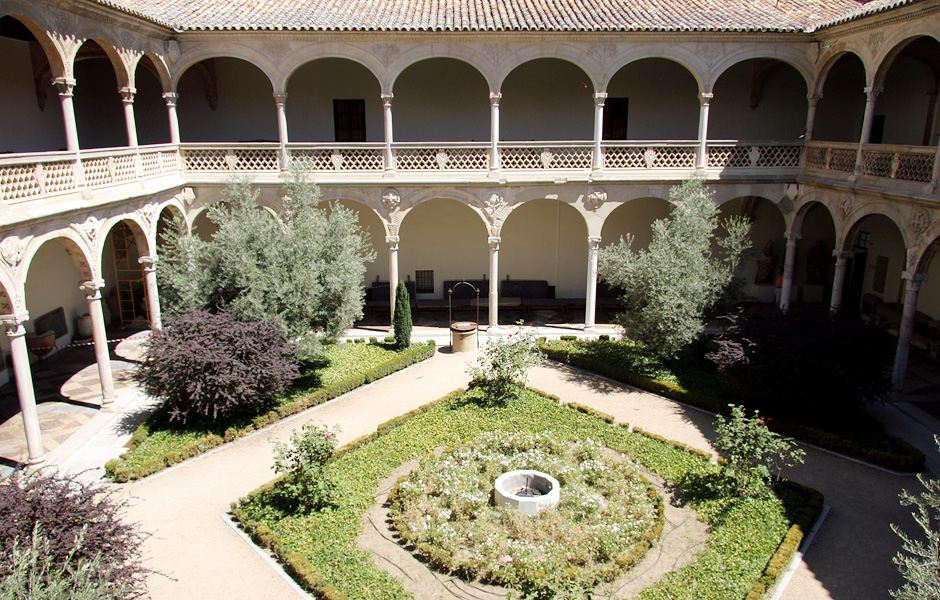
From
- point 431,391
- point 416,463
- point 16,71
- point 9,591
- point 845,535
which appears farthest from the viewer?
point 16,71

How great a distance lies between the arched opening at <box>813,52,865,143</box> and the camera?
65.8 ft

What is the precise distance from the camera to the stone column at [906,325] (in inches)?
547

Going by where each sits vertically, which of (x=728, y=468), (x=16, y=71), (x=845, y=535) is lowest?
(x=845, y=535)

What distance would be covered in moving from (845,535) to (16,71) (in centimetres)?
1983

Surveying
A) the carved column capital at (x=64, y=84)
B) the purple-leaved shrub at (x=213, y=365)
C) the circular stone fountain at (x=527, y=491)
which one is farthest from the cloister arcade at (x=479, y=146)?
the circular stone fountain at (x=527, y=491)

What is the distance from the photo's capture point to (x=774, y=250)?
72.1 ft

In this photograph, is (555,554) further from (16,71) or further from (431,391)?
(16,71)

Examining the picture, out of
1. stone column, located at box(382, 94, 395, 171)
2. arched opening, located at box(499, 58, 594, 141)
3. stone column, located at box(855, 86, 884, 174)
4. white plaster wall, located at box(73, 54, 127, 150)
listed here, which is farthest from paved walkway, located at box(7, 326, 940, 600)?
white plaster wall, located at box(73, 54, 127, 150)

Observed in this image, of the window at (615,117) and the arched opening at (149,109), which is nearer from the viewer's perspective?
the arched opening at (149,109)

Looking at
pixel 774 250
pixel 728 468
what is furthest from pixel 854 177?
pixel 728 468

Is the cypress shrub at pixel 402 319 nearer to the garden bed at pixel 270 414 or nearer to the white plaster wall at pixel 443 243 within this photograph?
the garden bed at pixel 270 414

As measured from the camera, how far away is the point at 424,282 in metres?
22.2

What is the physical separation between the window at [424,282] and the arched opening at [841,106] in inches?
502

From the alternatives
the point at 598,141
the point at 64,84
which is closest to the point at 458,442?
the point at 598,141
